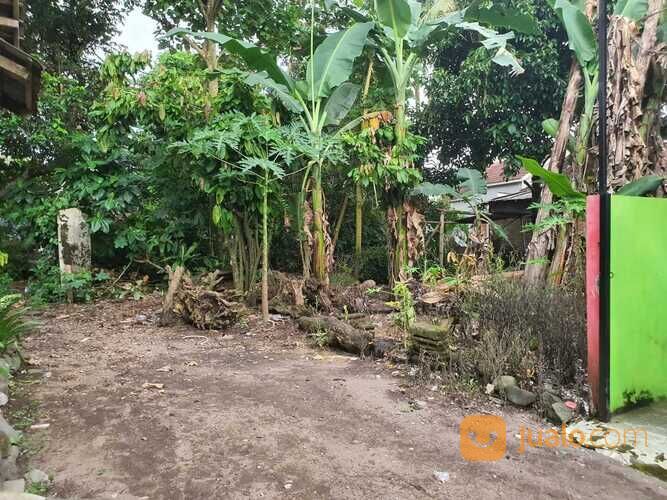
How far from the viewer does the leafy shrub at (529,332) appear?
3475 mm

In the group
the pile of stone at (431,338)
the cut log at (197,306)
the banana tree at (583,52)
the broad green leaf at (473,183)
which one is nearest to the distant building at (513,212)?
the broad green leaf at (473,183)

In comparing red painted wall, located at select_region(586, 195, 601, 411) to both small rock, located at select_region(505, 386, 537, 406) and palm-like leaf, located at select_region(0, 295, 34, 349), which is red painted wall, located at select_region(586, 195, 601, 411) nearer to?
small rock, located at select_region(505, 386, 537, 406)

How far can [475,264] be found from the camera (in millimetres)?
5574

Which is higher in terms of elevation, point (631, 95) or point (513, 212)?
point (631, 95)

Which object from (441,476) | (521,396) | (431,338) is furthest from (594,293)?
(441,476)

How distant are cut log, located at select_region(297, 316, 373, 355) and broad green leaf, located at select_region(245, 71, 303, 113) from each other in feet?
10.4

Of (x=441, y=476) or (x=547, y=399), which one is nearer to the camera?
(x=441, y=476)

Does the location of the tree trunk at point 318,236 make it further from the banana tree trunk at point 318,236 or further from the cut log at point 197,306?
the cut log at point 197,306

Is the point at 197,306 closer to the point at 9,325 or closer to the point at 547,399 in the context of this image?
the point at 9,325

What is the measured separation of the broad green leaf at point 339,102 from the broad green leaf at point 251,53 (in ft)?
2.56

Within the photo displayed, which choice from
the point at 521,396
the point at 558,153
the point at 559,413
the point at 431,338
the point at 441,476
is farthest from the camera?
the point at 558,153

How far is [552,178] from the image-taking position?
13.2 feet

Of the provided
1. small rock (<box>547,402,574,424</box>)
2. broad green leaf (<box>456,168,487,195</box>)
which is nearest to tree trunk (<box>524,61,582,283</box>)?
broad green leaf (<box>456,168,487,195</box>)

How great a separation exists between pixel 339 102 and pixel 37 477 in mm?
6125
